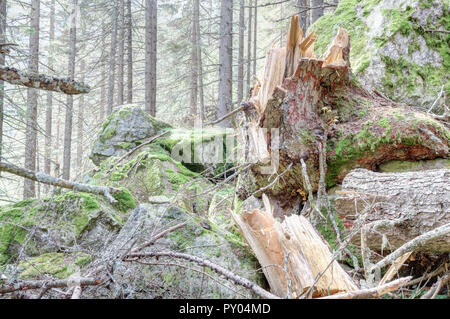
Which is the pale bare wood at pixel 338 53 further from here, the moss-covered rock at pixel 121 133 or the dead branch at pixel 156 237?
the moss-covered rock at pixel 121 133

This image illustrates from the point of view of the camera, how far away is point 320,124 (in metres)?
3.84

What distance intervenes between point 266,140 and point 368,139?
3.84ft

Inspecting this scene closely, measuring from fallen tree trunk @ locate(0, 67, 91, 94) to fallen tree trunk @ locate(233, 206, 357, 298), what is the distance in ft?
5.80

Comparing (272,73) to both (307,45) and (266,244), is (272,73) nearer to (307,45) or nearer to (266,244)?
(307,45)

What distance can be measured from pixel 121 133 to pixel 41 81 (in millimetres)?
6226

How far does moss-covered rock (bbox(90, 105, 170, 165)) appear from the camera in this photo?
796 centimetres

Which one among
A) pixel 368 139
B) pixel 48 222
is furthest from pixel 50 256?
pixel 368 139

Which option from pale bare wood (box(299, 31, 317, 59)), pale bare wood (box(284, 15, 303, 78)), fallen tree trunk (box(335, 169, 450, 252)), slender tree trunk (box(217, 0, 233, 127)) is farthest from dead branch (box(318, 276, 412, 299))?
slender tree trunk (box(217, 0, 233, 127))

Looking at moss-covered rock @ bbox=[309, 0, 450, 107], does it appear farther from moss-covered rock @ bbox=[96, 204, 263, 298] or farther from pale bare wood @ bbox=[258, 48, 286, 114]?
moss-covered rock @ bbox=[96, 204, 263, 298]

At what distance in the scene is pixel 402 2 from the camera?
557cm
